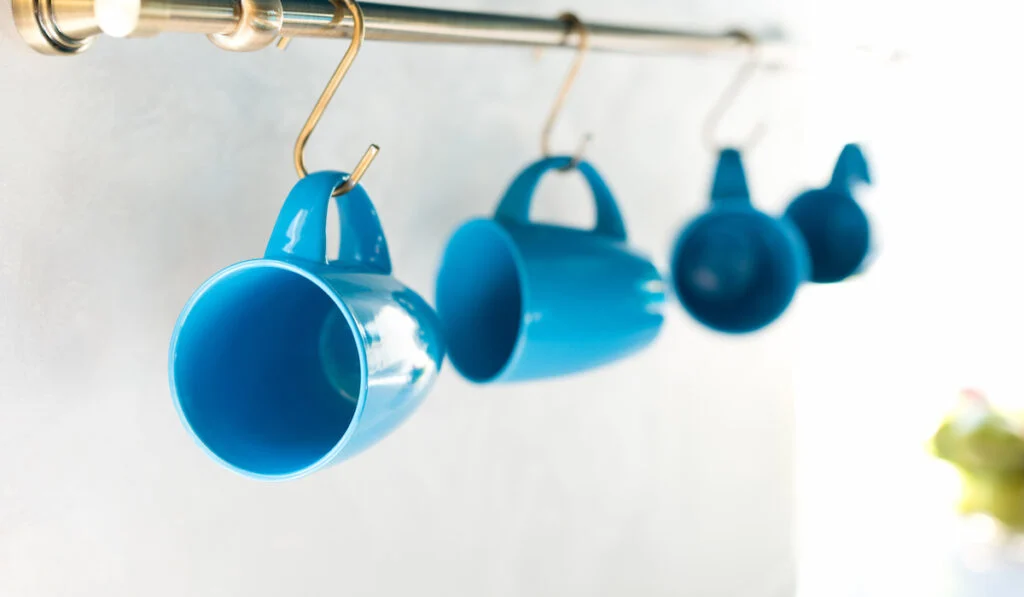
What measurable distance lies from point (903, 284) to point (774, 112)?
403 mm

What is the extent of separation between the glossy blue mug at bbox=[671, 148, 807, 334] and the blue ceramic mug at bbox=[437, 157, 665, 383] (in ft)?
0.36

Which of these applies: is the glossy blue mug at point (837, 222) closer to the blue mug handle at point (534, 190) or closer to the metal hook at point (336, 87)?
the blue mug handle at point (534, 190)

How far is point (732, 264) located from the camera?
0.79 metres

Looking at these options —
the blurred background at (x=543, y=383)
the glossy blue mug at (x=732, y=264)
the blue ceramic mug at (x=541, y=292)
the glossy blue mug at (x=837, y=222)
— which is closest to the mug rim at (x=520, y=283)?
the blue ceramic mug at (x=541, y=292)

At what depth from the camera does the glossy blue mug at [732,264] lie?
0.76 metres

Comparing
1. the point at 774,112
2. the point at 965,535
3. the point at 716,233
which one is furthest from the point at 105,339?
the point at 965,535

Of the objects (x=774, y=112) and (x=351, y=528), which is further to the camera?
(x=774, y=112)

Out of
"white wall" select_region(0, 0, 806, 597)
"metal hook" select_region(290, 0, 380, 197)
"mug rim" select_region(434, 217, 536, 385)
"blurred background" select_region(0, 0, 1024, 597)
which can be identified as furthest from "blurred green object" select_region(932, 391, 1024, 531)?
"metal hook" select_region(290, 0, 380, 197)

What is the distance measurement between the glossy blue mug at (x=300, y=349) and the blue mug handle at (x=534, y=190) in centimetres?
13

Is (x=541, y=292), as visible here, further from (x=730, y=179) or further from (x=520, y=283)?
(x=730, y=179)

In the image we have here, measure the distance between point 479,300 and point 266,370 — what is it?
19 cm

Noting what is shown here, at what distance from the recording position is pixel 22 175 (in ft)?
1.65

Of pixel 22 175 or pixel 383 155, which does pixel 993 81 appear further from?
pixel 22 175

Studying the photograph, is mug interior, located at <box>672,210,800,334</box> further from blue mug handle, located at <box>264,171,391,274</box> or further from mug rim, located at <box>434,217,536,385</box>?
blue mug handle, located at <box>264,171,391,274</box>
